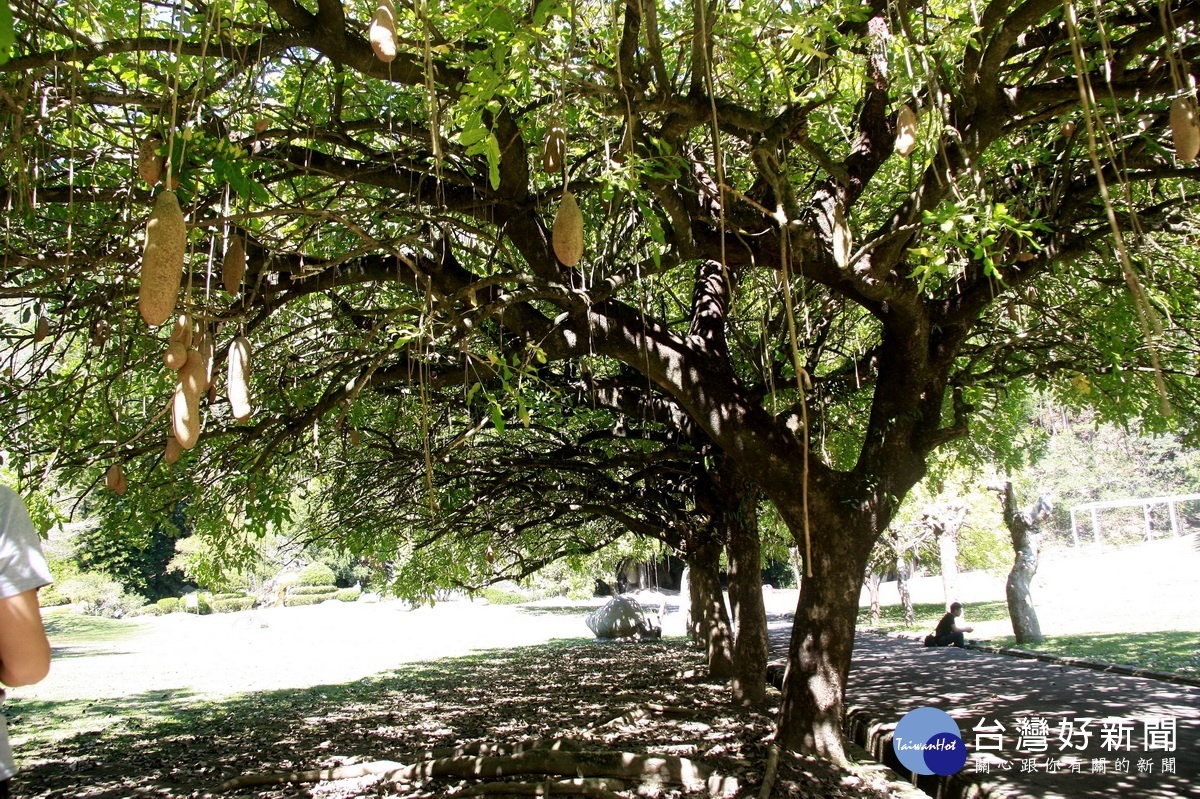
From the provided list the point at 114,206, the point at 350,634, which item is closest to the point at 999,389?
the point at 114,206

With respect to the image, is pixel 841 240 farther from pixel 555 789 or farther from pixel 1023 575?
pixel 1023 575

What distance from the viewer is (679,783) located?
4.89 meters

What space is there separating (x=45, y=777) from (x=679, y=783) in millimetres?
5222

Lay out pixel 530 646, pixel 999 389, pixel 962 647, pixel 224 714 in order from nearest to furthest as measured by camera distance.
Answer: pixel 999 389
pixel 224 714
pixel 962 647
pixel 530 646

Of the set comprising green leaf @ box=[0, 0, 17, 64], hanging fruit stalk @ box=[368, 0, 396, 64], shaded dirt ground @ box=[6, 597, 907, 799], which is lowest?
shaded dirt ground @ box=[6, 597, 907, 799]

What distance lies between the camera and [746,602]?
27.0 feet

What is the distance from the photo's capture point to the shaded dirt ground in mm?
5688

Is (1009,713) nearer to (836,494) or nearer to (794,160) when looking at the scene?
(836,494)

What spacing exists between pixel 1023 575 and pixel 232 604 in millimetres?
31603

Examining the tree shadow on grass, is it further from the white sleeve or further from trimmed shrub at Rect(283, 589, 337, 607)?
trimmed shrub at Rect(283, 589, 337, 607)

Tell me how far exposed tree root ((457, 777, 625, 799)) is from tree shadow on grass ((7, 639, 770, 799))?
0.45m

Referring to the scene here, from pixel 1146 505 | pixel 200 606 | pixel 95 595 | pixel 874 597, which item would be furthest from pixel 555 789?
pixel 1146 505

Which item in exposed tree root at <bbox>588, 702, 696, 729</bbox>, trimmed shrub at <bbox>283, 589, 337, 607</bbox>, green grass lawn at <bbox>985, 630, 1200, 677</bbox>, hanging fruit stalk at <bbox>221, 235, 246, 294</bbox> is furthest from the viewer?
trimmed shrub at <bbox>283, 589, 337, 607</bbox>

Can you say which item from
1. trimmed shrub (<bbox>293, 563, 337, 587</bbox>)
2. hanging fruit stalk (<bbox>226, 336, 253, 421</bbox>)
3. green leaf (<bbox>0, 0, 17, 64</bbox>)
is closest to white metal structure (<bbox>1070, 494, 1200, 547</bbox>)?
hanging fruit stalk (<bbox>226, 336, 253, 421</bbox>)
